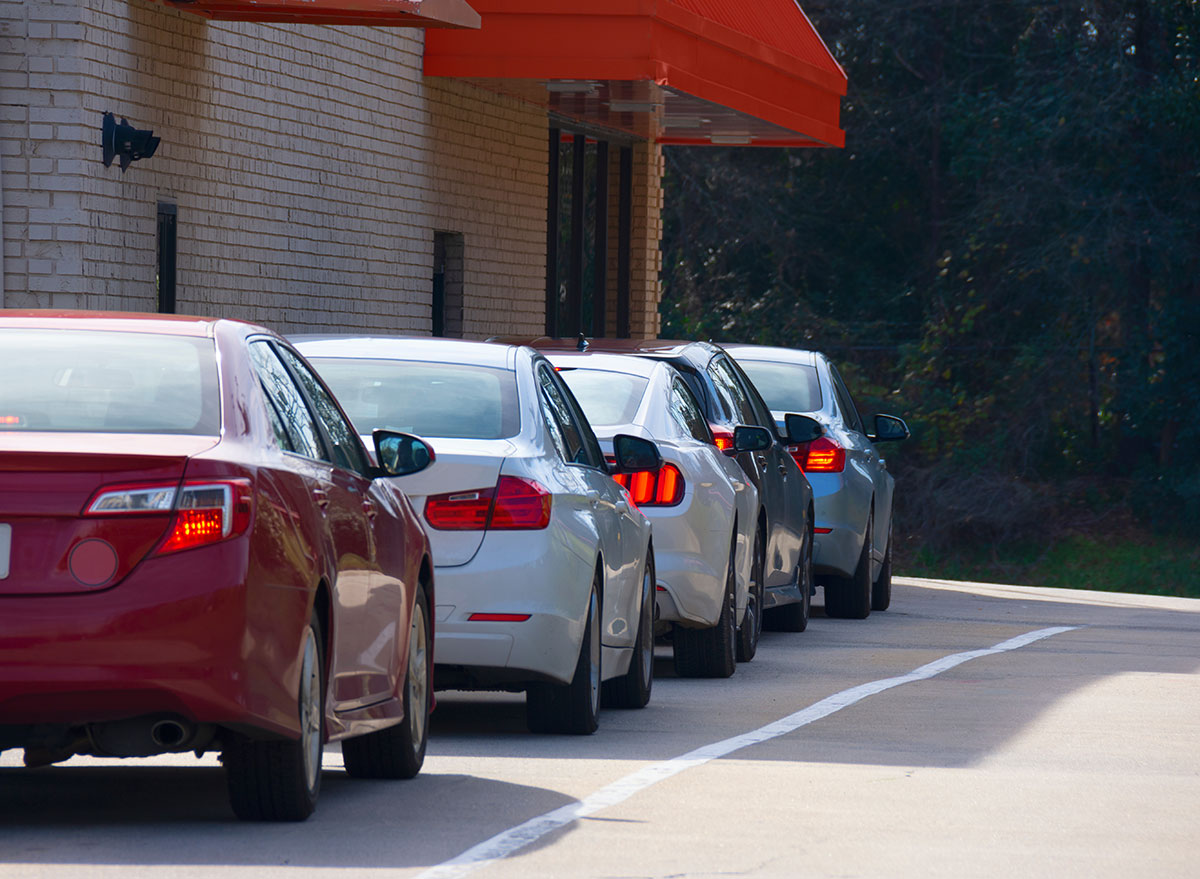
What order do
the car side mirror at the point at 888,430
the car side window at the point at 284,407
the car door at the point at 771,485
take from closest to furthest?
the car side window at the point at 284,407
the car door at the point at 771,485
the car side mirror at the point at 888,430

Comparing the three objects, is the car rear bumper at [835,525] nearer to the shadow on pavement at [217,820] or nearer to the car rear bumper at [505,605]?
the car rear bumper at [505,605]

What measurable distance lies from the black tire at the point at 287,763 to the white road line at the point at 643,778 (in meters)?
0.58

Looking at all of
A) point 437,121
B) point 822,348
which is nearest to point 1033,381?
point 822,348

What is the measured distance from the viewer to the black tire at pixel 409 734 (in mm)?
8703

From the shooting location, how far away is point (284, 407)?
7758mm

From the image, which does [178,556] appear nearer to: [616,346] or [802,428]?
[616,346]

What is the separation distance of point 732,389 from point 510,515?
5.76 meters

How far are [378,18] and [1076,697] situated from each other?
636 cm

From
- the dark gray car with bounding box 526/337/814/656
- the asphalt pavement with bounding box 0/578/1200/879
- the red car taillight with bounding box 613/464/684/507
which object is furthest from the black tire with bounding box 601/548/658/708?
the dark gray car with bounding box 526/337/814/656

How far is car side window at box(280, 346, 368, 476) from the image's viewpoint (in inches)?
323

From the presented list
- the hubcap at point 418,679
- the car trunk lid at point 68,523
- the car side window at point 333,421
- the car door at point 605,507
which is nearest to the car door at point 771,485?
the car door at point 605,507

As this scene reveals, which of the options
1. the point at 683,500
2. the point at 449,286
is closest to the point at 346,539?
the point at 683,500

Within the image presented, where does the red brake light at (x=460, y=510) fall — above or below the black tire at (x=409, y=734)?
above

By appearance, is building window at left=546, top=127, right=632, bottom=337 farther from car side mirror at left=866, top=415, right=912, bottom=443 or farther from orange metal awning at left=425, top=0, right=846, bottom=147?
car side mirror at left=866, top=415, right=912, bottom=443
